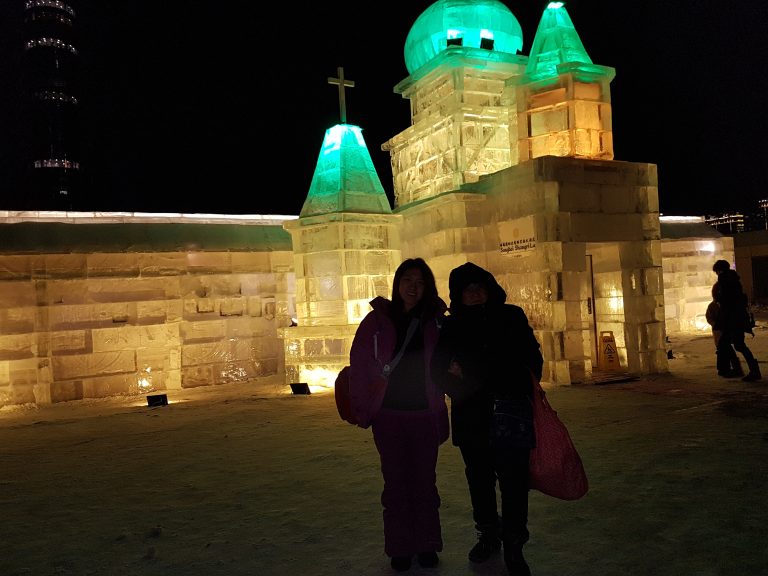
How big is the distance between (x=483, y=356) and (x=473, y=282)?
461 mm

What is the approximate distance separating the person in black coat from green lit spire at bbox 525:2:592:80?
29.6ft

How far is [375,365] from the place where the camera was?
11.6 feet

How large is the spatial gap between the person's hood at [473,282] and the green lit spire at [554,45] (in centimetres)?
887

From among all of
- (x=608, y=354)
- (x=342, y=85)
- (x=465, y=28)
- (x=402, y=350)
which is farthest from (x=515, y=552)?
(x=465, y=28)

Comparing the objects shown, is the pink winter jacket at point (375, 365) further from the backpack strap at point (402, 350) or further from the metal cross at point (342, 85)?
the metal cross at point (342, 85)

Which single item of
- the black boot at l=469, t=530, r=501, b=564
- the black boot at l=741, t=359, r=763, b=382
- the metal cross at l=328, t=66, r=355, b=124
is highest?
the metal cross at l=328, t=66, r=355, b=124

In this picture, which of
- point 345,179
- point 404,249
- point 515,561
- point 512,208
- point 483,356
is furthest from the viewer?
point 404,249

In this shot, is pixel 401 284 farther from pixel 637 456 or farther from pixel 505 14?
pixel 505 14

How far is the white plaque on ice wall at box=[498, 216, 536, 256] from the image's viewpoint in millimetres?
10414

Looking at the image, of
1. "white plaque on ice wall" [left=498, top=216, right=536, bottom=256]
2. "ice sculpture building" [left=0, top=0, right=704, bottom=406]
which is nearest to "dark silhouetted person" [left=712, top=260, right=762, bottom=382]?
"ice sculpture building" [left=0, top=0, right=704, bottom=406]

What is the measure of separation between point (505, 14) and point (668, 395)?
29.3 ft

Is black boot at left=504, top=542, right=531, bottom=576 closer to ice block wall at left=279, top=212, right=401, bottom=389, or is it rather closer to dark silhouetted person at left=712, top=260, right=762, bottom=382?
dark silhouetted person at left=712, top=260, right=762, bottom=382

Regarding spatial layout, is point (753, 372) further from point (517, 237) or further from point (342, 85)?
point (342, 85)

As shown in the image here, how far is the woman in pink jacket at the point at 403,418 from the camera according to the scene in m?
3.47
